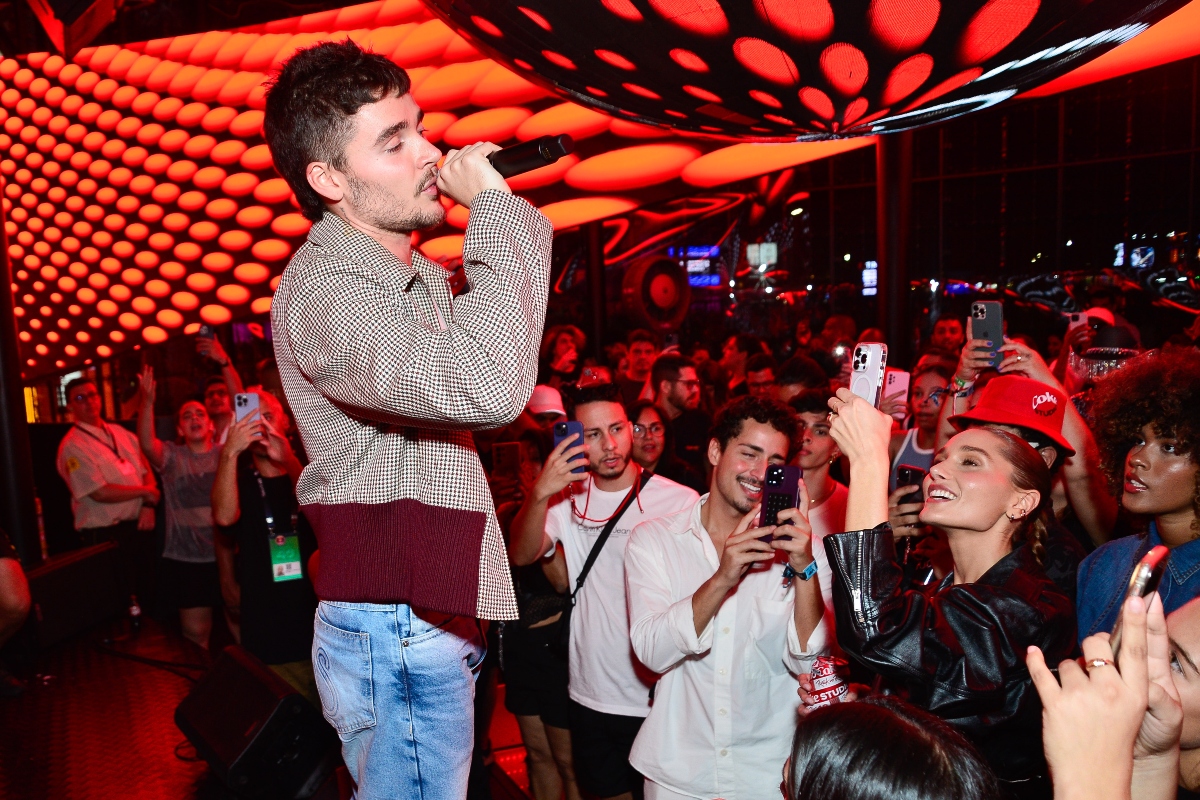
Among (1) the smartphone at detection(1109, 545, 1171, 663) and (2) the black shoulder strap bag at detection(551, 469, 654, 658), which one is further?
(2) the black shoulder strap bag at detection(551, 469, 654, 658)

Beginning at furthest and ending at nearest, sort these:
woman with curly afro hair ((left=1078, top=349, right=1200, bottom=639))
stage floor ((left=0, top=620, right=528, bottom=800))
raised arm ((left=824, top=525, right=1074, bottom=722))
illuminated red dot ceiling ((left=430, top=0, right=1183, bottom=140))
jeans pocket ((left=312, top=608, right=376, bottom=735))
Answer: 1. stage floor ((left=0, top=620, right=528, bottom=800))
2. woman with curly afro hair ((left=1078, top=349, right=1200, bottom=639))
3. raised arm ((left=824, top=525, right=1074, bottom=722))
4. jeans pocket ((left=312, top=608, right=376, bottom=735))
5. illuminated red dot ceiling ((left=430, top=0, right=1183, bottom=140))

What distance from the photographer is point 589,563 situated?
2910 mm

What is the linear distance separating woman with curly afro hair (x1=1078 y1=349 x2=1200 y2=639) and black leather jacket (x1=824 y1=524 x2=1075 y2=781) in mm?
414

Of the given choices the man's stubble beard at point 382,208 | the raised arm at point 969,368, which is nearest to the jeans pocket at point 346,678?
the man's stubble beard at point 382,208

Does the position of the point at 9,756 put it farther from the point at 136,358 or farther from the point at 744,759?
the point at 136,358

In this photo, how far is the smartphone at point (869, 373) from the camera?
1.58 meters

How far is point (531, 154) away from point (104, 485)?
5008 millimetres

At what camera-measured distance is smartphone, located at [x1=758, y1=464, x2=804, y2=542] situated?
1.96 metres

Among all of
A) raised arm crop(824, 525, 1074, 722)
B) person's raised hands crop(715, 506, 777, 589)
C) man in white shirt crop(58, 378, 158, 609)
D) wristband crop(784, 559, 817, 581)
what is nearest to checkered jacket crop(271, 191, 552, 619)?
raised arm crop(824, 525, 1074, 722)

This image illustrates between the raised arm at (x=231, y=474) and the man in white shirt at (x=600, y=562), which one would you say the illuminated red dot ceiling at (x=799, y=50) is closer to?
the man in white shirt at (x=600, y=562)

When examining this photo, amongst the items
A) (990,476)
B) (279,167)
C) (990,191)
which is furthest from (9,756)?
(990,191)

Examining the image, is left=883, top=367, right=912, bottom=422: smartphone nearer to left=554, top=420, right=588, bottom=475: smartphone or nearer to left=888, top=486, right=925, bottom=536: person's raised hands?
left=888, top=486, right=925, bottom=536: person's raised hands

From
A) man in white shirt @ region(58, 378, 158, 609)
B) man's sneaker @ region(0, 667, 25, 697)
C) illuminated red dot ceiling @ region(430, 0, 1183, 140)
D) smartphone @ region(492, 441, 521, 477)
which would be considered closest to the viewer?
illuminated red dot ceiling @ region(430, 0, 1183, 140)

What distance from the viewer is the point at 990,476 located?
1917 millimetres
